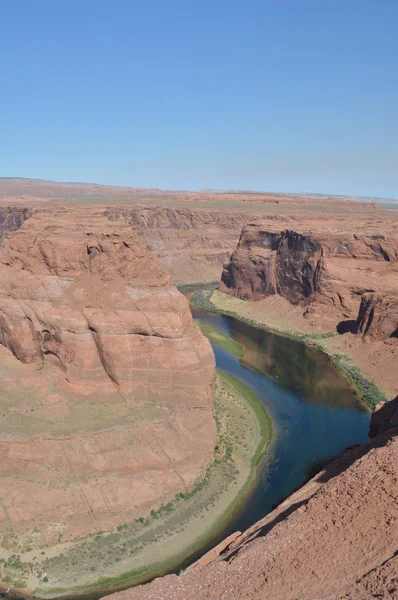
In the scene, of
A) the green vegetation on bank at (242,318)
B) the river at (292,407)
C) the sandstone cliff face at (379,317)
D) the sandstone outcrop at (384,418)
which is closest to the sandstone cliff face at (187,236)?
the green vegetation on bank at (242,318)

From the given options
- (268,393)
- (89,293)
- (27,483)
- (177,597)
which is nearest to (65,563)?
(27,483)

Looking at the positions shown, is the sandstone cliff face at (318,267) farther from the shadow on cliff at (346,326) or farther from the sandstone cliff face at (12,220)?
the sandstone cliff face at (12,220)

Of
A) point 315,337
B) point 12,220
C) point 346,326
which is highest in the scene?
point 12,220

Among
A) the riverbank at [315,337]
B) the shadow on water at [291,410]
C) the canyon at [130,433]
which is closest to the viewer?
the canyon at [130,433]

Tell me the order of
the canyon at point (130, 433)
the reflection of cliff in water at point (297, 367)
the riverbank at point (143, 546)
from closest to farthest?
the canyon at point (130, 433) < the riverbank at point (143, 546) < the reflection of cliff in water at point (297, 367)

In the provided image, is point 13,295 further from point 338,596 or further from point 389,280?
point 389,280

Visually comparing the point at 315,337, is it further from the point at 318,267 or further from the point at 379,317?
the point at 318,267

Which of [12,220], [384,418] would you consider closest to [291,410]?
[384,418]
